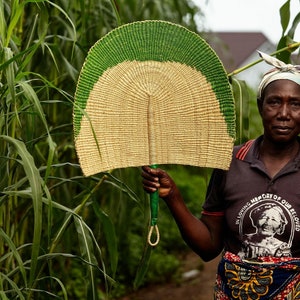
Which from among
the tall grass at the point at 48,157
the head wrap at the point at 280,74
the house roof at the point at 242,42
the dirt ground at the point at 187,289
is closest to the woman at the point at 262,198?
the head wrap at the point at 280,74

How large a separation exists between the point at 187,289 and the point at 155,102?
11.6 ft

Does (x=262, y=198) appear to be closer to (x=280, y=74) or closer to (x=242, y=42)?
(x=280, y=74)

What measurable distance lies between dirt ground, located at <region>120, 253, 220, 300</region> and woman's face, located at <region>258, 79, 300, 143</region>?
10.7ft

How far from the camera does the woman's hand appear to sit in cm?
214

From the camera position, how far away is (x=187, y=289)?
557 centimetres

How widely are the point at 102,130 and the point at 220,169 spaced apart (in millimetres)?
314

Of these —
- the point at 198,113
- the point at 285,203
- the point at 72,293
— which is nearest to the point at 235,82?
the point at 198,113

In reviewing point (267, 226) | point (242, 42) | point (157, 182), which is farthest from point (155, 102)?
point (242, 42)

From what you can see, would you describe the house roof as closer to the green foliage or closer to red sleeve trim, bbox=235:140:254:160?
the green foliage

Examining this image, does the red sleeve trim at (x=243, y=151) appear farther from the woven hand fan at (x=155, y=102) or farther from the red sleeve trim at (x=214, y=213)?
the red sleeve trim at (x=214, y=213)

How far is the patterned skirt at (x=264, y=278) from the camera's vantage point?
2.08 meters

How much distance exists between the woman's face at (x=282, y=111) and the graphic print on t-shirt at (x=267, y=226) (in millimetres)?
151

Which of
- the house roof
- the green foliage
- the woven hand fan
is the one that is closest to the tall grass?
the green foliage

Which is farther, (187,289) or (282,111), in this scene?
(187,289)
